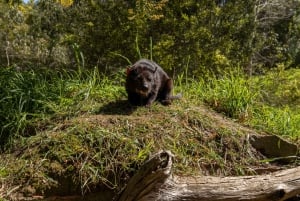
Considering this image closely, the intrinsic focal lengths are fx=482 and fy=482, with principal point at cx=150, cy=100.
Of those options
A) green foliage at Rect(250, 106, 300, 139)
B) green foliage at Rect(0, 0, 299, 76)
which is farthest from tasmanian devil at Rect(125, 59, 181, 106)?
green foliage at Rect(0, 0, 299, 76)

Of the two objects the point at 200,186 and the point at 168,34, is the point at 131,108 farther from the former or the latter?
the point at 168,34

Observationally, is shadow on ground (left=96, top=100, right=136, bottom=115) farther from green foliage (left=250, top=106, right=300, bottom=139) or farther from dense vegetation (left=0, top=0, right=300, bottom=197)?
green foliage (left=250, top=106, right=300, bottom=139)

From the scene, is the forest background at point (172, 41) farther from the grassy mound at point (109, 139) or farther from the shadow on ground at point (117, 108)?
the shadow on ground at point (117, 108)

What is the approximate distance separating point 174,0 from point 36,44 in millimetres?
5114

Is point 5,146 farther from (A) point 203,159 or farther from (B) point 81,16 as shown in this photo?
(B) point 81,16

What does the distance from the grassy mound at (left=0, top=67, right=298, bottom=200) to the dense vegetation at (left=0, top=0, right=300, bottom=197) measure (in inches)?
0.5

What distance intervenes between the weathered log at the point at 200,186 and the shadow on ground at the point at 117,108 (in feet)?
4.86

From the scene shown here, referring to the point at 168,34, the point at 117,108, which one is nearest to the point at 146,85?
the point at 117,108

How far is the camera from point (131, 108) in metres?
5.69

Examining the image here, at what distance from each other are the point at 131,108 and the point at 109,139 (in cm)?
88

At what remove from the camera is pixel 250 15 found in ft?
30.3

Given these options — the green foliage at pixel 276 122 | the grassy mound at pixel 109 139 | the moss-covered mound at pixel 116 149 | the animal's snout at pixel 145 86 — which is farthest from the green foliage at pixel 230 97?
the animal's snout at pixel 145 86

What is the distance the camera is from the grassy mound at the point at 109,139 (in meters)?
4.56

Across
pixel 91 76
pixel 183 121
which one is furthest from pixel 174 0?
pixel 183 121
